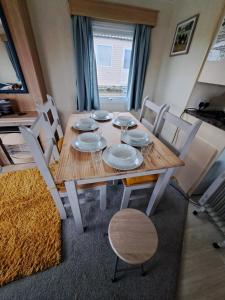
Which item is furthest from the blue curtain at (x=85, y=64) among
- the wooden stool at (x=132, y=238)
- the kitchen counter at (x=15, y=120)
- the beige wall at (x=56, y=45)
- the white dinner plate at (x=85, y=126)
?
the wooden stool at (x=132, y=238)

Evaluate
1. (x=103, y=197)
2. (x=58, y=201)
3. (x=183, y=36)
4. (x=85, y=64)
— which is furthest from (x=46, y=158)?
(x=183, y=36)

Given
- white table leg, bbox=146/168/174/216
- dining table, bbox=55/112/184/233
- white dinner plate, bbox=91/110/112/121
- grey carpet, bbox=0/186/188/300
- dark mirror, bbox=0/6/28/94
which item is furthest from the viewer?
white dinner plate, bbox=91/110/112/121

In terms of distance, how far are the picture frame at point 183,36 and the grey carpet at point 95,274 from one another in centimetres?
211

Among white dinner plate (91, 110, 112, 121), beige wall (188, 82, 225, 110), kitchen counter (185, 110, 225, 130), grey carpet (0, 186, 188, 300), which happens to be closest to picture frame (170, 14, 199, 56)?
beige wall (188, 82, 225, 110)

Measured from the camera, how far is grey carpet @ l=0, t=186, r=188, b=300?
858mm

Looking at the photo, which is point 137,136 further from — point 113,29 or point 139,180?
point 113,29

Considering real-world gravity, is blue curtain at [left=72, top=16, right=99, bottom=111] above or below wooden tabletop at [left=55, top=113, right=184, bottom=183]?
above

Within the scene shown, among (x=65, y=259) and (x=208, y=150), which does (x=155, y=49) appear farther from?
(x=65, y=259)

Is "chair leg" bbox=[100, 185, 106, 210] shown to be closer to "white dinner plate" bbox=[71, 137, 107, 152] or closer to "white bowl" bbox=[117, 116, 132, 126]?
"white dinner plate" bbox=[71, 137, 107, 152]

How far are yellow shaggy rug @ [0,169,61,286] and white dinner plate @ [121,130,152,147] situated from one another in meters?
1.00

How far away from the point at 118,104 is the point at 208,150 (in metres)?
1.63

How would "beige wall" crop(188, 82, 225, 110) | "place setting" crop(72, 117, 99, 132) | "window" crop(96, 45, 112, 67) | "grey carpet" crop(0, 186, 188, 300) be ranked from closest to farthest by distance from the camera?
"grey carpet" crop(0, 186, 188, 300) < "place setting" crop(72, 117, 99, 132) < "beige wall" crop(188, 82, 225, 110) < "window" crop(96, 45, 112, 67)

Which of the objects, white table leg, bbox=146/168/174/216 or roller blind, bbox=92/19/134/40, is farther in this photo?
roller blind, bbox=92/19/134/40

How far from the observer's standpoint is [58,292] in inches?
33.8
